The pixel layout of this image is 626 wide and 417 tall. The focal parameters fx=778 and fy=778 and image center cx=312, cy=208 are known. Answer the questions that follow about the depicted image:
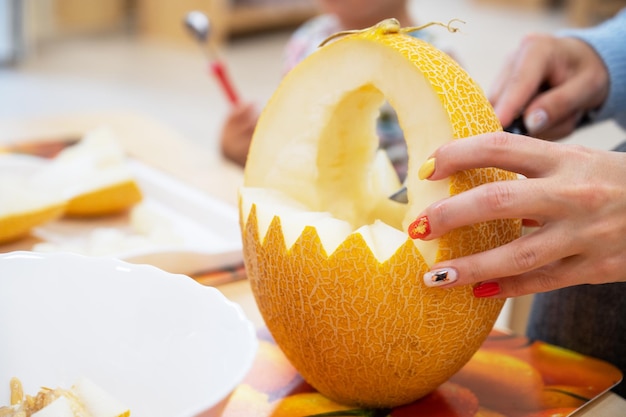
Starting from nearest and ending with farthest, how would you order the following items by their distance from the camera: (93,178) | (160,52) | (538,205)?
(538,205) → (93,178) → (160,52)

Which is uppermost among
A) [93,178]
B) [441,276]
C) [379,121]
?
[441,276]

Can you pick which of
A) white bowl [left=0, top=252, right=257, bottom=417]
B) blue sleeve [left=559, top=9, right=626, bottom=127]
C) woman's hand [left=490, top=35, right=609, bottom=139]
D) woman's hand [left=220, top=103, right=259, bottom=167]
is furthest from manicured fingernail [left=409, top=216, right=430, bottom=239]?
woman's hand [left=220, top=103, right=259, bottom=167]

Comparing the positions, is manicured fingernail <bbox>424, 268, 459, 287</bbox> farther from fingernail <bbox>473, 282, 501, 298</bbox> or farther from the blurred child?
the blurred child

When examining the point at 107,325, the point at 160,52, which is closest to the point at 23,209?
the point at 107,325

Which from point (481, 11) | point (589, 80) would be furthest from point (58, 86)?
point (481, 11)

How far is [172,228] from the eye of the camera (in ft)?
3.12

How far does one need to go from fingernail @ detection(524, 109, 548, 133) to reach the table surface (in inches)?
16.5

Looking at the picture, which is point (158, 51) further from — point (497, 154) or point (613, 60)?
point (497, 154)

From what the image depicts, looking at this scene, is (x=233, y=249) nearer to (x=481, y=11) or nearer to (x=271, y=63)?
(x=271, y=63)

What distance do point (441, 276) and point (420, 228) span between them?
0.04 metres

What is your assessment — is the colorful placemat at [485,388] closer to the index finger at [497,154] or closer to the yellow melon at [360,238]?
the yellow melon at [360,238]

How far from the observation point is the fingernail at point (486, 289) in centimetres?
56

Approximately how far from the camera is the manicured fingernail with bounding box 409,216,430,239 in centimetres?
53

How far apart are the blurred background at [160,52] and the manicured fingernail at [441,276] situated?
7.01 feet
